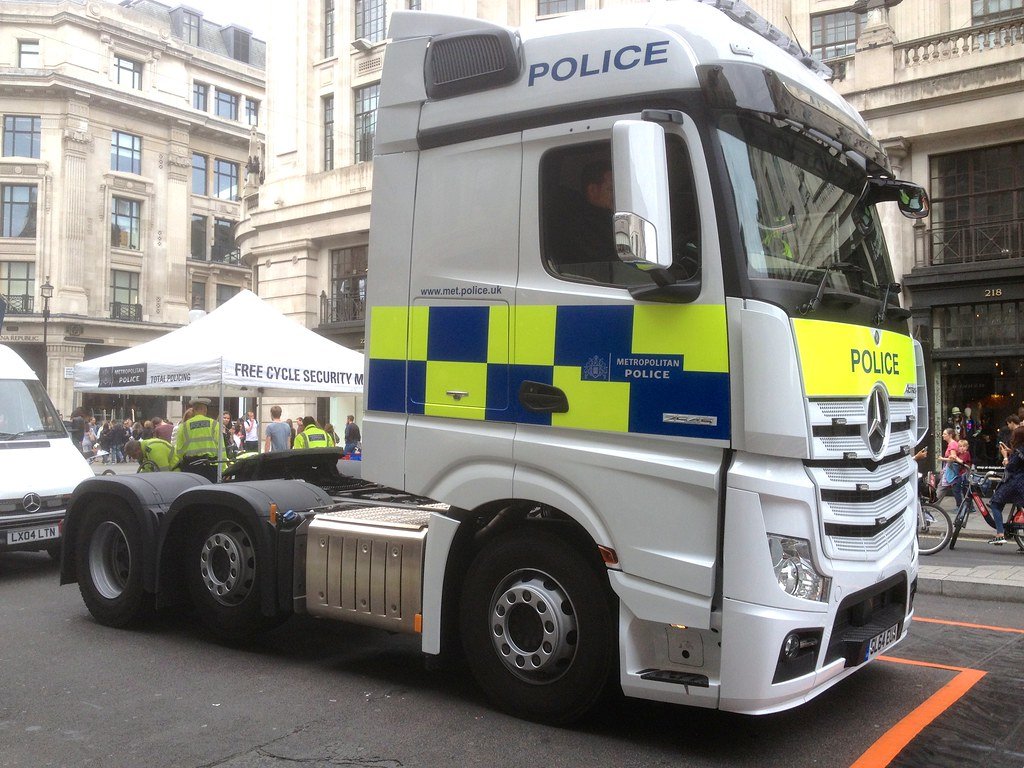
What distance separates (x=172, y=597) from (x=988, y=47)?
18096mm

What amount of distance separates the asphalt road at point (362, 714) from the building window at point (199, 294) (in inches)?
1948

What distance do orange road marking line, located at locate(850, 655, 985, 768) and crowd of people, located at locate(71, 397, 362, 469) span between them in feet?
10.7

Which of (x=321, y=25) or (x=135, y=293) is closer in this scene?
(x=321, y=25)

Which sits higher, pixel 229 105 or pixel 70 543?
pixel 229 105

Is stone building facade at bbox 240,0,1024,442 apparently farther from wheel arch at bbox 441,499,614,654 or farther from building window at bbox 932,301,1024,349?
wheel arch at bbox 441,499,614,654

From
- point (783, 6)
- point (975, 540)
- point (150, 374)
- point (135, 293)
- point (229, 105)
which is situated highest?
point (229, 105)

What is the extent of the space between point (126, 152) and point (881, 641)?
52.6 metres

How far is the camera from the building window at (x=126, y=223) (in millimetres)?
49969

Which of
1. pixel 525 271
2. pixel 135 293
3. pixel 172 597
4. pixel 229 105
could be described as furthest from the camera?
pixel 229 105

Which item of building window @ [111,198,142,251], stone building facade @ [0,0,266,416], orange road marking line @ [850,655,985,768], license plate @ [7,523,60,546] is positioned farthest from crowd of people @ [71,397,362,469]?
building window @ [111,198,142,251]

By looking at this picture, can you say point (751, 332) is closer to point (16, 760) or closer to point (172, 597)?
point (16, 760)

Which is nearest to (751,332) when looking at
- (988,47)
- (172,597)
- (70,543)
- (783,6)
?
(172,597)

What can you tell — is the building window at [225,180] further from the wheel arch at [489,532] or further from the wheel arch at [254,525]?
the wheel arch at [489,532]

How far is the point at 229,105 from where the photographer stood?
56.0 meters
